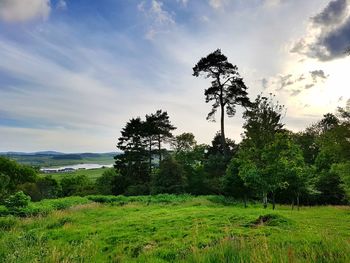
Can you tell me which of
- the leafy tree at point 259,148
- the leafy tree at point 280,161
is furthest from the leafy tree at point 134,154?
the leafy tree at point 280,161

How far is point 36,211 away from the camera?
21219 mm

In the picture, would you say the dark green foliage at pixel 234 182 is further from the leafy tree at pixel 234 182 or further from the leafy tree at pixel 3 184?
the leafy tree at pixel 3 184

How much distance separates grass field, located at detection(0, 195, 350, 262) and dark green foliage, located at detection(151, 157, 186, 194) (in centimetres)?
1571

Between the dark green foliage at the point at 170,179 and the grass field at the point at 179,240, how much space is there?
51.5ft

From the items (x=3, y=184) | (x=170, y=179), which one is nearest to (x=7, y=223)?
(x=170, y=179)

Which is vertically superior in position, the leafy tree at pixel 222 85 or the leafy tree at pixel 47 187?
the leafy tree at pixel 222 85

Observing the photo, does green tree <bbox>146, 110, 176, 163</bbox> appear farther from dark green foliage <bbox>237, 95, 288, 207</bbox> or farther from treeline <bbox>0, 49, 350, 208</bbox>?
dark green foliage <bbox>237, 95, 288, 207</bbox>

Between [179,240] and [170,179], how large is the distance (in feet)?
88.1

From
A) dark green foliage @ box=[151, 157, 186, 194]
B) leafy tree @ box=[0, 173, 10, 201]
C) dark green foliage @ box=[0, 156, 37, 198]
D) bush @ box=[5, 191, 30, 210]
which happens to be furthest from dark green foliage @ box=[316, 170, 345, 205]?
dark green foliage @ box=[0, 156, 37, 198]

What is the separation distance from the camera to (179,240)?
1091cm

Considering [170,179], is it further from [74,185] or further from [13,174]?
[74,185]

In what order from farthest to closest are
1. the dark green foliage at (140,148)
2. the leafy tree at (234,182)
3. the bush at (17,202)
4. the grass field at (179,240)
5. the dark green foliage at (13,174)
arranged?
the dark green foliage at (140,148)
the dark green foliage at (13,174)
the leafy tree at (234,182)
the bush at (17,202)
the grass field at (179,240)

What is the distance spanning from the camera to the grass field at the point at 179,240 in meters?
4.97

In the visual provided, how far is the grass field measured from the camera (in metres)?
4.97
